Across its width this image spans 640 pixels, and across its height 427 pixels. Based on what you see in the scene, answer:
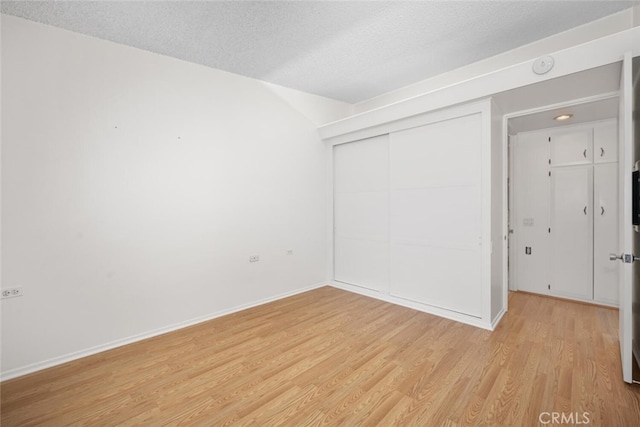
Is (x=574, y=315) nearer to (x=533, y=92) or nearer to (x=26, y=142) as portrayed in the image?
(x=533, y=92)

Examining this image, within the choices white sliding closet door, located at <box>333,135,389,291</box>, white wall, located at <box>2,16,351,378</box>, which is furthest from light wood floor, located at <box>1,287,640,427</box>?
white sliding closet door, located at <box>333,135,389,291</box>

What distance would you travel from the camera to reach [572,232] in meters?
3.74

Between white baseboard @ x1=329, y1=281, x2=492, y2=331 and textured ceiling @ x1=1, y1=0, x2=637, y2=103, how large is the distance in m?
2.97

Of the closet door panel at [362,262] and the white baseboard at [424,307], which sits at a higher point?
the closet door panel at [362,262]

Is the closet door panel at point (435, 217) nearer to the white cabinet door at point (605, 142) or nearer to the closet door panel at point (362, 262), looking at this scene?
the closet door panel at point (362, 262)

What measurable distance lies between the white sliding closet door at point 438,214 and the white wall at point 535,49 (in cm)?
92

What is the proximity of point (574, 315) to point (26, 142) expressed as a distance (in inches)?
226

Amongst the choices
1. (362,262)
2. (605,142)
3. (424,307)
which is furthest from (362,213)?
(605,142)

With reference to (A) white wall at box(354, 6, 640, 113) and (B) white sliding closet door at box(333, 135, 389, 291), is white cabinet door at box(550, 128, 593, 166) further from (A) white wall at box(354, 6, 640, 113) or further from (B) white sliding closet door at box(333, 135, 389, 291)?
(B) white sliding closet door at box(333, 135, 389, 291)

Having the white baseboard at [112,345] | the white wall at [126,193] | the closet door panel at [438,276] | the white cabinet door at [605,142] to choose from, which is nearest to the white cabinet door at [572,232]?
the white cabinet door at [605,142]

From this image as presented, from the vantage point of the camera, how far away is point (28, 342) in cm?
237

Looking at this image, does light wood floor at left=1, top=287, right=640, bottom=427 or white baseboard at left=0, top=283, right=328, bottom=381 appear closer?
light wood floor at left=1, top=287, right=640, bottom=427

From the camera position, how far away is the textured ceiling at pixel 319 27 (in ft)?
7.78

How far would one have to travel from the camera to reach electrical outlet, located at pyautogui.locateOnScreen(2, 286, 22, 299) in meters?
2.28
